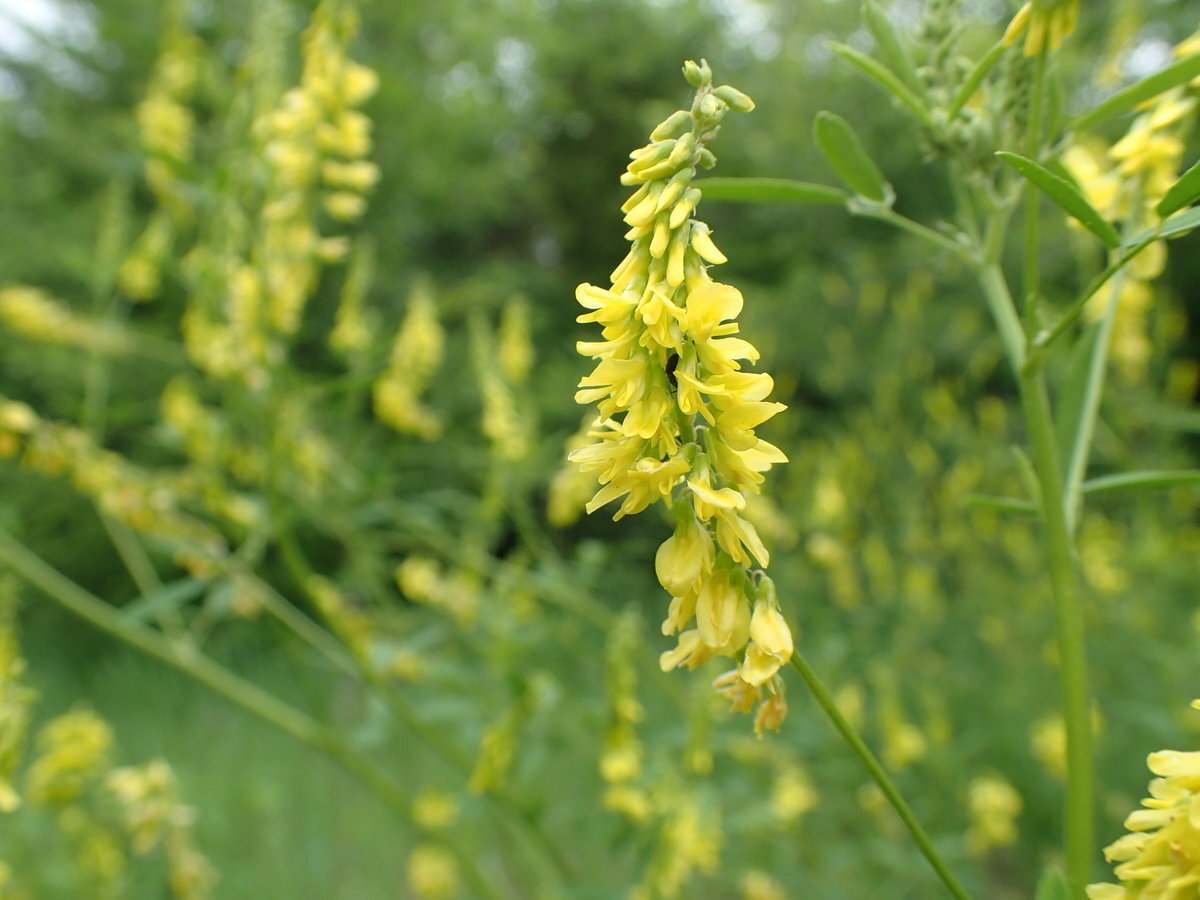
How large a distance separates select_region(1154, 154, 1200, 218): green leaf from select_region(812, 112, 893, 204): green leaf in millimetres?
223

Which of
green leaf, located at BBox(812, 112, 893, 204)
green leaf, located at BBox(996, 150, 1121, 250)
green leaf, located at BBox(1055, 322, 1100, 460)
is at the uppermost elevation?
green leaf, located at BBox(812, 112, 893, 204)

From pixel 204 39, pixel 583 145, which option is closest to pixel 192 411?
pixel 204 39

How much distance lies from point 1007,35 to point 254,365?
138 centimetres

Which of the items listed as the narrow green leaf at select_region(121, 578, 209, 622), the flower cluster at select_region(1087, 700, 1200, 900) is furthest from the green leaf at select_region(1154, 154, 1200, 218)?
the narrow green leaf at select_region(121, 578, 209, 622)

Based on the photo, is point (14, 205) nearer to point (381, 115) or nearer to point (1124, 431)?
point (381, 115)

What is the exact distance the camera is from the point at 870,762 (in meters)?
0.56

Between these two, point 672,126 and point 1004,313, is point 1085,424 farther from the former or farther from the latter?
point 672,126

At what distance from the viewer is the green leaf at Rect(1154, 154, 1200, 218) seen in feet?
1.87

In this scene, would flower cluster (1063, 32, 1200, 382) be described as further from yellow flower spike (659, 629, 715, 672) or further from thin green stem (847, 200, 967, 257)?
yellow flower spike (659, 629, 715, 672)

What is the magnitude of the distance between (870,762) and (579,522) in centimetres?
700

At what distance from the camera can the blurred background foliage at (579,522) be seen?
2.04m

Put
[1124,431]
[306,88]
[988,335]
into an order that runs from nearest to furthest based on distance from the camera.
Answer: [306,88] → [1124,431] → [988,335]

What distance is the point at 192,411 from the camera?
236 cm

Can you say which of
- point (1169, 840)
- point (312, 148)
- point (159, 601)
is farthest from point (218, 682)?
point (1169, 840)
